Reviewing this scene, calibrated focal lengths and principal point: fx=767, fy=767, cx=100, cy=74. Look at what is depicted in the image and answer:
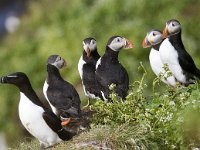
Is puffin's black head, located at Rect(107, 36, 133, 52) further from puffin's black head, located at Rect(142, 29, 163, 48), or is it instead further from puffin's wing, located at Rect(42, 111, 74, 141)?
puffin's wing, located at Rect(42, 111, 74, 141)

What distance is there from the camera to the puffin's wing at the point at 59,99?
7.35 metres

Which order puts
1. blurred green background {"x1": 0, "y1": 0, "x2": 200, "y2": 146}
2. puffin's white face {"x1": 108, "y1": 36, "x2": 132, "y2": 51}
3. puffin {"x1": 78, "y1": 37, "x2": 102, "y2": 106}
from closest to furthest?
puffin's white face {"x1": 108, "y1": 36, "x2": 132, "y2": 51}
puffin {"x1": 78, "y1": 37, "x2": 102, "y2": 106}
blurred green background {"x1": 0, "y1": 0, "x2": 200, "y2": 146}

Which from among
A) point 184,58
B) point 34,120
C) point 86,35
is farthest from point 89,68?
point 86,35

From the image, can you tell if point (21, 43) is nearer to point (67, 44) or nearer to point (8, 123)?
point (67, 44)

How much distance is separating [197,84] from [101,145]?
137 cm

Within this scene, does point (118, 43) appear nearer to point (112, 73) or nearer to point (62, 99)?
point (112, 73)

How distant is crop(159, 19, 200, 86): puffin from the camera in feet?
25.1

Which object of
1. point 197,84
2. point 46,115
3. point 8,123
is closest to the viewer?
point 46,115

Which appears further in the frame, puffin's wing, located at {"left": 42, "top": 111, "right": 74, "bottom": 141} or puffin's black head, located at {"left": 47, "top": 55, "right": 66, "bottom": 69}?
puffin's black head, located at {"left": 47, "top": 55, "right": 66, "bottom": 69}

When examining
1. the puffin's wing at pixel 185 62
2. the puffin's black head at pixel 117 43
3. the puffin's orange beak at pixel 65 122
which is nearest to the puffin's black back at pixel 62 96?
the puffin's orange beak at pixel 65 122

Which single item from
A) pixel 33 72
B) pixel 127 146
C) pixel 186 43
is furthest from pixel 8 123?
pixel 127 146

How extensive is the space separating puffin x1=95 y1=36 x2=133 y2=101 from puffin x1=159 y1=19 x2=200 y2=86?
1.32 ft

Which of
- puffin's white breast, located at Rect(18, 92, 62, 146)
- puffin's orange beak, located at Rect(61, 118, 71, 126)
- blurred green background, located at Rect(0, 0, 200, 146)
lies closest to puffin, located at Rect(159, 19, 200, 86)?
puffin's orange beak, located at Rect(61, 118, 71, 126)

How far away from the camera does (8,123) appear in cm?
1405
